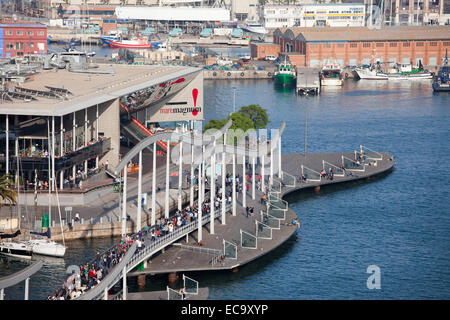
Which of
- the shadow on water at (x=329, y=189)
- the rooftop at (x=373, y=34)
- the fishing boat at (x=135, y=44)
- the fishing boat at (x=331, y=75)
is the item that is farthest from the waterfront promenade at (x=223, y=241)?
the fishing boat at (x=135, y=44)

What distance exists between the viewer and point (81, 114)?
6200 cm

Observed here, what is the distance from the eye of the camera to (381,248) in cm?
5091

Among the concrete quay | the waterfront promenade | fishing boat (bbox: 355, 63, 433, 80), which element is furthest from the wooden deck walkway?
the concrete quay

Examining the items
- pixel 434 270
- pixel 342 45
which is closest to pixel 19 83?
pixel 434 270

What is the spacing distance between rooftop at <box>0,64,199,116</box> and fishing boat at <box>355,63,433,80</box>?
6792 centimetres

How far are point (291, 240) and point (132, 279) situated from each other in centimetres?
1164

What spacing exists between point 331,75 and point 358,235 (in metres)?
87.8

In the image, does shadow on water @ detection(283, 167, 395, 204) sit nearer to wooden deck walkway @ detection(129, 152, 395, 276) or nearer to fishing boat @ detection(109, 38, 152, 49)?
wooden deck walkway @ detection(129, 152, 395, 276)

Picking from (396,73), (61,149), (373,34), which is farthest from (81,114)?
(373,34)

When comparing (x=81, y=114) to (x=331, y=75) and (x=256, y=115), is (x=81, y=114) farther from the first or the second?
(x=331, y=75)

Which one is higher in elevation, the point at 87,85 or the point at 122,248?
the point at 87,85

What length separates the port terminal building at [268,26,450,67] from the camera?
152 meters
